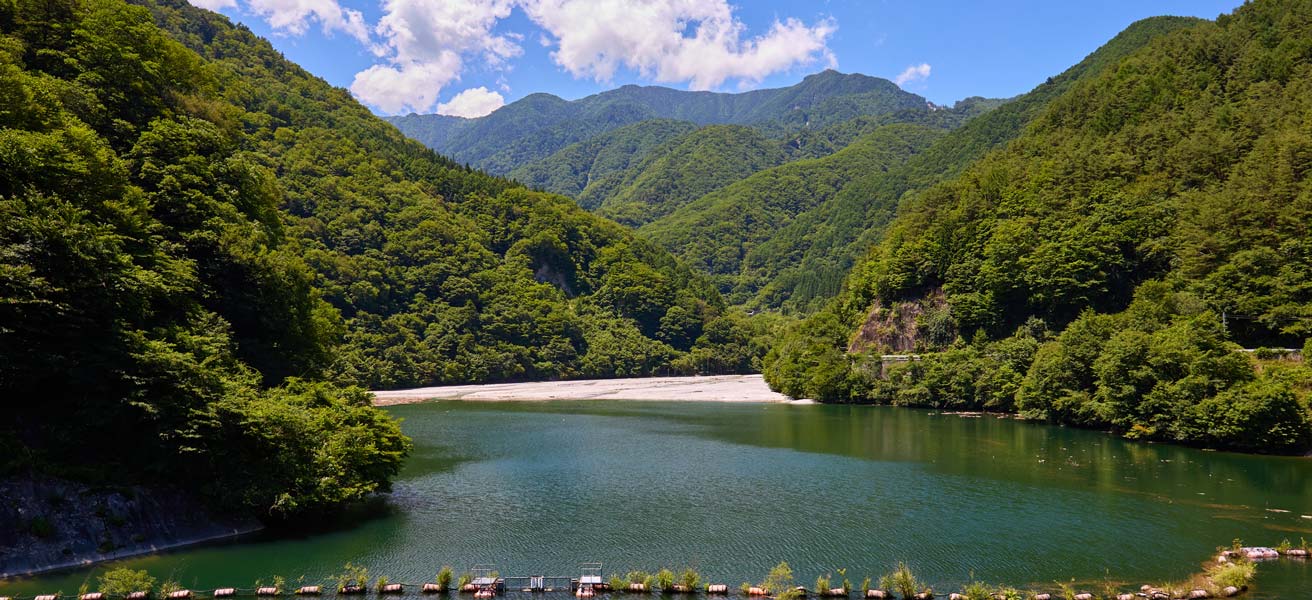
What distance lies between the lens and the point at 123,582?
21094 mm

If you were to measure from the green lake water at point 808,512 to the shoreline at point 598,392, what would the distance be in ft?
124

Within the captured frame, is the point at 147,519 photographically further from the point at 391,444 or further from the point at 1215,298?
the point at 1215,298

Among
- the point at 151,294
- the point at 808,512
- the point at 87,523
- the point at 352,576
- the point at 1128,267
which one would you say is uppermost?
the point at 1128,267

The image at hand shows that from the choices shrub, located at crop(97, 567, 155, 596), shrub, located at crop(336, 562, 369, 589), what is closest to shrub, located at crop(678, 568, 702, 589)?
shrub, located at crop(336, 562, 369, 589)

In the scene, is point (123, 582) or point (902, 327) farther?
point (902, 327)

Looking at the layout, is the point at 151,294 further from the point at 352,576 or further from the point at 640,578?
the point at 640,578

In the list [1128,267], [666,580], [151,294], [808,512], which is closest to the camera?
[666,580]

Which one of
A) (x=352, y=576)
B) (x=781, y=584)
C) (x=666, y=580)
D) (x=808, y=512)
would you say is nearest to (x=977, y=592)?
(x=781, y=584)

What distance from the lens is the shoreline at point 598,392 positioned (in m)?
95.0

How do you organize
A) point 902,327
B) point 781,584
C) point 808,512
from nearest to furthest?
point 781,584, point 808,512, point 902,327

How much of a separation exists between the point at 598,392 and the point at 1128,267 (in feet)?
219

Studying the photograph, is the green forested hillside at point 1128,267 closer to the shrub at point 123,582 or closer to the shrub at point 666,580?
the shrub at point 666,580

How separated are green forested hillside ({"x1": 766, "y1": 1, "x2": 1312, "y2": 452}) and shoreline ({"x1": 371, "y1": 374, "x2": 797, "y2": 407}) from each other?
676cm

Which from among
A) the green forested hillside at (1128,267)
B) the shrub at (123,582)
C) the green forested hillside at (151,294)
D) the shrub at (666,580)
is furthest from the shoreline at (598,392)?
the shrub at (666,580)
